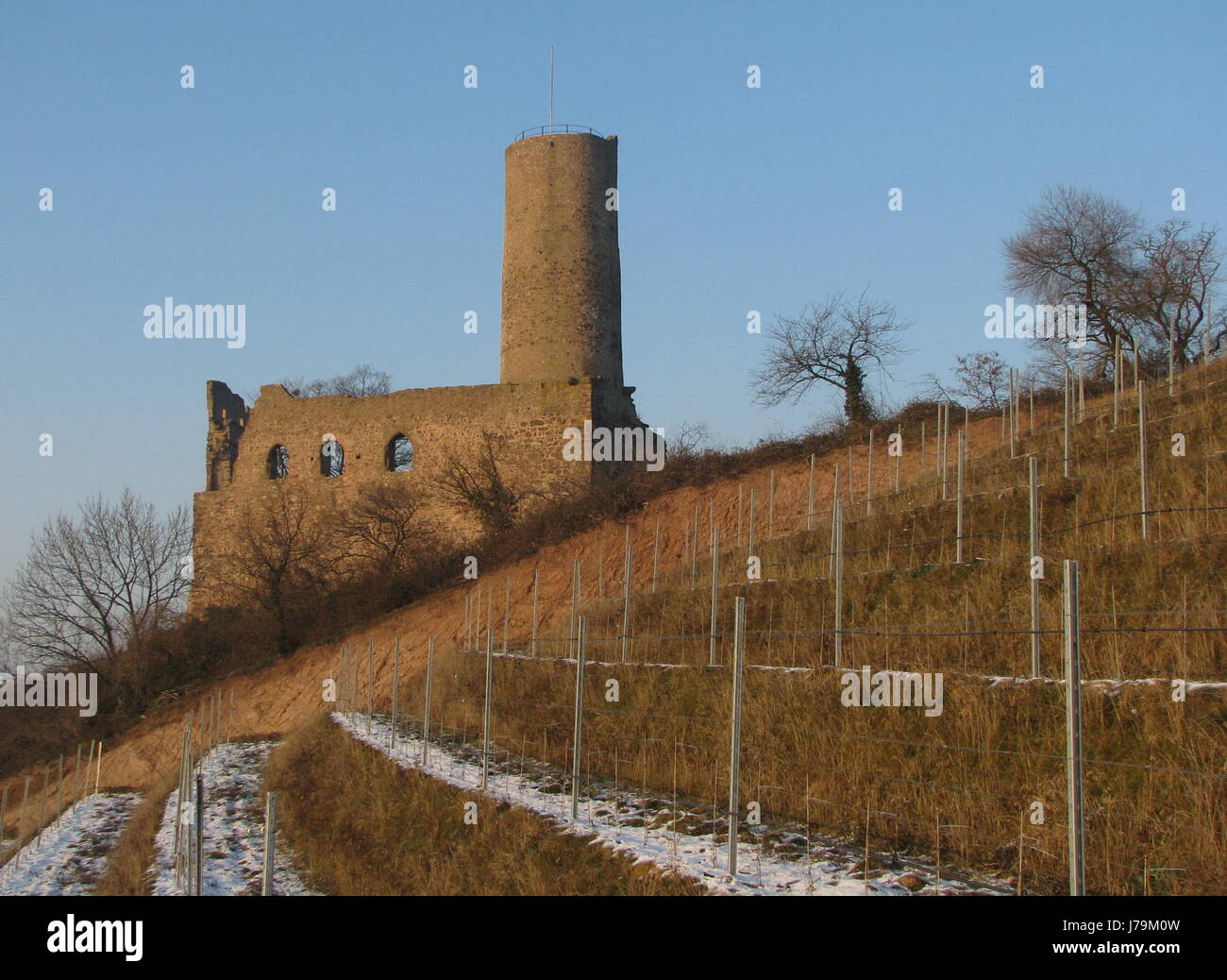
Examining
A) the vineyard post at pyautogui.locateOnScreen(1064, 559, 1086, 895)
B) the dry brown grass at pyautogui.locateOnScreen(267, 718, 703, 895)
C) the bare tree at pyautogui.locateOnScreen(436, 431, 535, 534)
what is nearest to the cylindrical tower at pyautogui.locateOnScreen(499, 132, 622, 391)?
the bare tree at pyautogui.locateOnScreen(436, 431, 535, 534)

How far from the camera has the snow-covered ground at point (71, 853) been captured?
13.9 m

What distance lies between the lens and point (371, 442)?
32.8 m

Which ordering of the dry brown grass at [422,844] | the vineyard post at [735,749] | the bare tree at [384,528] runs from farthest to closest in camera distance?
the bare tree at [384,528]
the dry brown grass at [422,844]
the vineyard post at [735,749]

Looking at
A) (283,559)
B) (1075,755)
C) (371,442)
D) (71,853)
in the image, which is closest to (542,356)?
(371,442)

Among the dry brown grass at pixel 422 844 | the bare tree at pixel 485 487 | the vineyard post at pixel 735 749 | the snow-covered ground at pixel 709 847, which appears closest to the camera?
the snow-covered ground at pixel 709 847

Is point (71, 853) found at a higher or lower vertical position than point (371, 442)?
lower

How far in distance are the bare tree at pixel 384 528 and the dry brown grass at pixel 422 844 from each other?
49.3 feet

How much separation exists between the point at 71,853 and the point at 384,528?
15598mm

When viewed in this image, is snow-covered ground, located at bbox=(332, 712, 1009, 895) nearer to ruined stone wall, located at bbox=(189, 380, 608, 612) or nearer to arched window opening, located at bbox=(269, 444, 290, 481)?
ruined stone wall, located at bbox=(189, 380, 608, 612)

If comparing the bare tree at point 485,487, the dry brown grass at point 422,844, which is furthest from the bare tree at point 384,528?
the dry brown grass at point 422,844

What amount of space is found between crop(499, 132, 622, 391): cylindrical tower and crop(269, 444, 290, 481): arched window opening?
7.97 m

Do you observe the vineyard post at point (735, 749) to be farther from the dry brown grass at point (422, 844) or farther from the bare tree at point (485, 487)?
the bare tree at point (485, 487)

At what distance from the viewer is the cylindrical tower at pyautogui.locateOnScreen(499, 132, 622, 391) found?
30.0 metres

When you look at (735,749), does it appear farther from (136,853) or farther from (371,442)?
(371,442)
